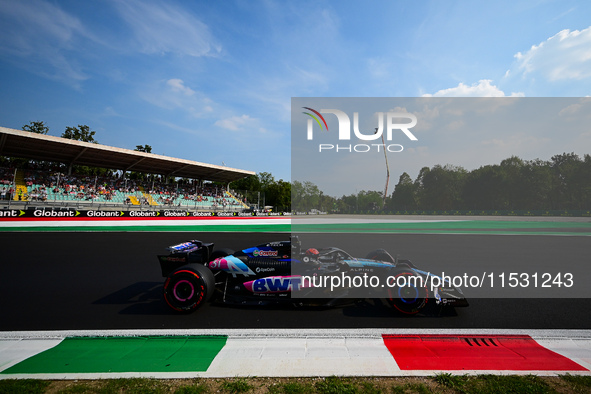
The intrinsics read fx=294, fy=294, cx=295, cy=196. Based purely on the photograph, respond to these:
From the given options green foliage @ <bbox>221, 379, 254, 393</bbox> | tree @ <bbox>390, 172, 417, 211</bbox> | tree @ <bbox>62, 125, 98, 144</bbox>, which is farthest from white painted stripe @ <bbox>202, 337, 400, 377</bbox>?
tree @ <bbox>62, 125, 98, 144</bbox>

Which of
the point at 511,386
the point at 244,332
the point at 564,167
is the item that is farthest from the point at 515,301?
the point at 564,167

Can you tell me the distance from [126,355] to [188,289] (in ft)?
3.90

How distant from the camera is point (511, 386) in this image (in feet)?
8.24

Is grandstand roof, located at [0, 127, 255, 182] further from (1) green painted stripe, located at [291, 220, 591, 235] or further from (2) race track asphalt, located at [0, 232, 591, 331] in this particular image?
(2) race track asphalt, located at [0, 232, 591, 331]

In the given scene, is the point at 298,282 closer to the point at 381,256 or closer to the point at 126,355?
the point at 381,256

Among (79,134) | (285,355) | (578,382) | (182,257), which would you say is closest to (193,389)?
(285,355)

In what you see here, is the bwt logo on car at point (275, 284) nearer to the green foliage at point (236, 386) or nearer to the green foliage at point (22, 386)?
the green foliage at point (236, 386)

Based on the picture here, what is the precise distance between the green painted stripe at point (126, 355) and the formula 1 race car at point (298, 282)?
82 centimetres

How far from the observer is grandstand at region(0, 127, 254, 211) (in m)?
21.7

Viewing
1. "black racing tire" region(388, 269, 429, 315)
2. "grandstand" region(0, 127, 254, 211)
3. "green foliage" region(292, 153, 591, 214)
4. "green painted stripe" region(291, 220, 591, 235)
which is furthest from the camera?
"grandstand" region(0, 127, 254, 211)

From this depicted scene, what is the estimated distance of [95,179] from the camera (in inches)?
1085

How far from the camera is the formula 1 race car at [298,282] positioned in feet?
13.4

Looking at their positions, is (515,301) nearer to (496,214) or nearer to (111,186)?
(496,214)

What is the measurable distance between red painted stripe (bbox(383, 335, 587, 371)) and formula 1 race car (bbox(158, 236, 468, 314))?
2.23 ft
